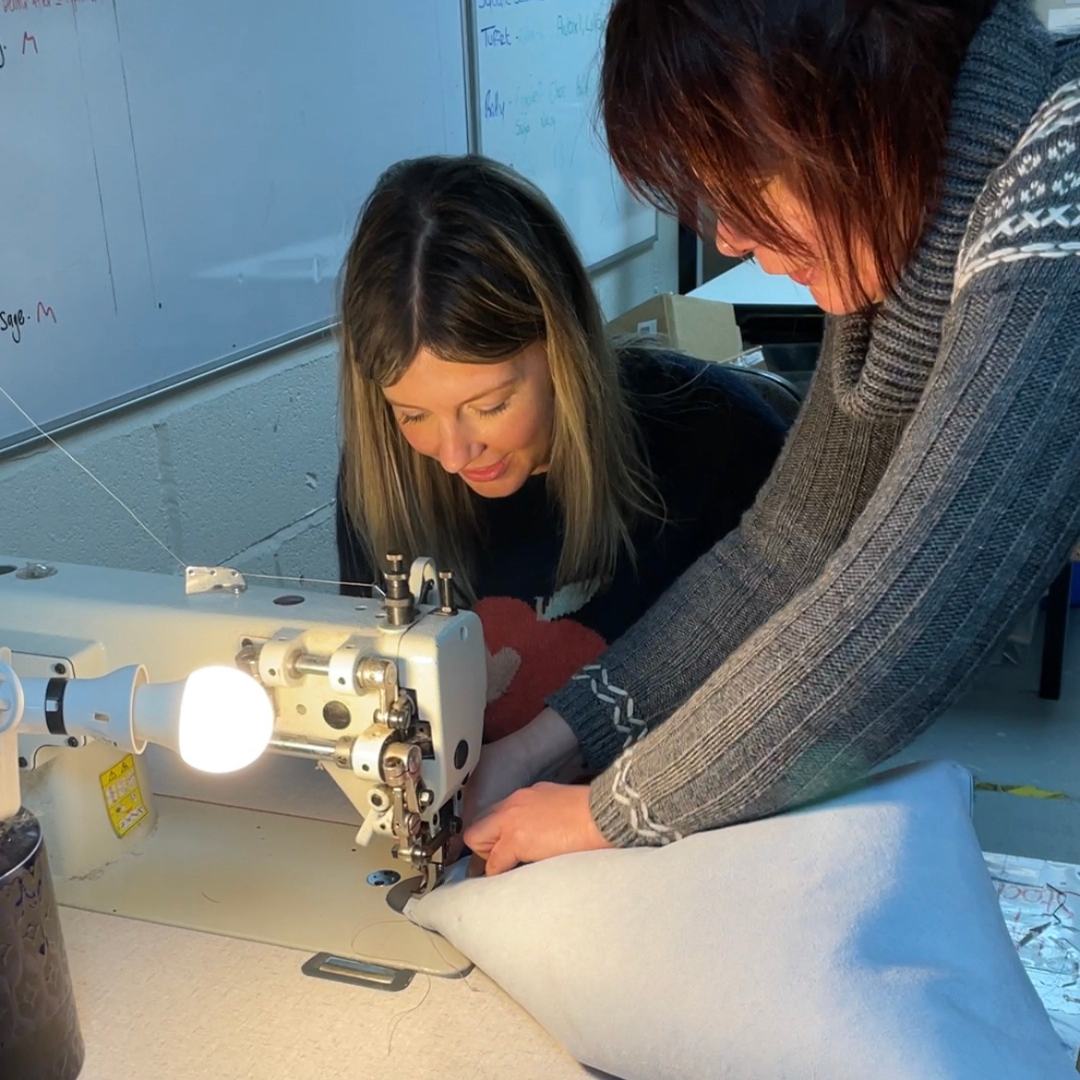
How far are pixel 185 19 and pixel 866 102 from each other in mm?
1256

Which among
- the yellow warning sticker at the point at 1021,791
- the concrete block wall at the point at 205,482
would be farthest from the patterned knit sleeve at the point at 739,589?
the yellow warning sticker at the point at 1021,791

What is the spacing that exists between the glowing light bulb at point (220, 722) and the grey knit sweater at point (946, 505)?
0.84ft

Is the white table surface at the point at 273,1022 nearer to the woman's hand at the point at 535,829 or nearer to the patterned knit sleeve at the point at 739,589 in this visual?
the woman's hand at the point at 535,829

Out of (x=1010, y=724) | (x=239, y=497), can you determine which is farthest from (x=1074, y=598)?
(x=239, y=497)

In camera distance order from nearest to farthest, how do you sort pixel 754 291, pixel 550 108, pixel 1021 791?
1. pixel 1021 791
2. pixel 550 108
3. pixel 754 291

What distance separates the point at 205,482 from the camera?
1.89 metres

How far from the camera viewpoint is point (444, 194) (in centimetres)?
129

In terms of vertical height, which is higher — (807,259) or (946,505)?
(807,259)

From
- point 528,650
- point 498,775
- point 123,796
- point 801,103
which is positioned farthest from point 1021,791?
point 801,103

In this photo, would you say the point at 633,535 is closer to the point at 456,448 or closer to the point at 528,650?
the point at 528,650

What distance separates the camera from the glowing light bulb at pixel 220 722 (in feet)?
2.64

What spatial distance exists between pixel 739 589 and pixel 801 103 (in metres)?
→ 0.48

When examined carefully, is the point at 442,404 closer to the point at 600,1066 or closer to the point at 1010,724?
the point at 600,1066

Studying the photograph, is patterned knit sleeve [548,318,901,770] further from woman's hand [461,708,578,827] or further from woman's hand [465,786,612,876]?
woman's hand [465,786,612,876]
